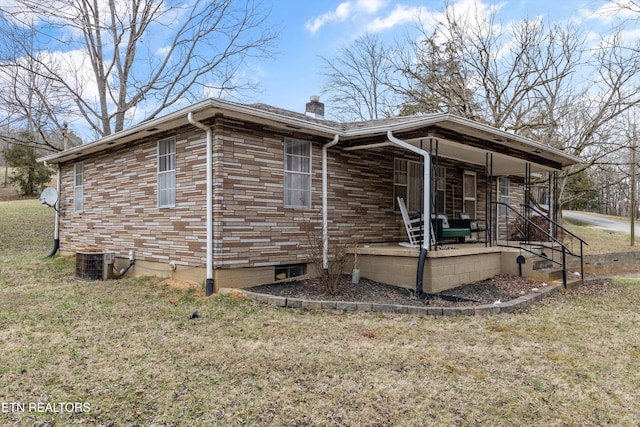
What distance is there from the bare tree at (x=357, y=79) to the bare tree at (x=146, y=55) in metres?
6.45

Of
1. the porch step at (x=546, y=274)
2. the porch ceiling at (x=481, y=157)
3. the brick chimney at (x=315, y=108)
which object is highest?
the brick chimney at (x=315, y=108)

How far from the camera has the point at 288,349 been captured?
432cm

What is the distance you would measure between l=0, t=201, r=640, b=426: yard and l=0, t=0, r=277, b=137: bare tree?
492 inches

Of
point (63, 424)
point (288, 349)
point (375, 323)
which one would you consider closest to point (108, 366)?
point (63, 424)

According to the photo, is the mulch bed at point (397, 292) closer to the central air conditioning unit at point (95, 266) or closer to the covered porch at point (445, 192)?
the covered porch at point (445, 192)

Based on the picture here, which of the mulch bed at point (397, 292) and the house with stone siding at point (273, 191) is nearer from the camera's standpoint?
the mulch bed at point (397, 292)

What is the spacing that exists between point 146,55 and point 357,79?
1122 cm

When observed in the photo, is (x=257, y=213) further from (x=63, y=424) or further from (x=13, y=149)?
(x=13, y=149)

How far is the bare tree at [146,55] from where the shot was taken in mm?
16125

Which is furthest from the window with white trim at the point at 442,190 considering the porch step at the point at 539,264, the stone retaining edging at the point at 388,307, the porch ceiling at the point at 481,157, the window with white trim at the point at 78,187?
the window with white trim at the point at 78,187

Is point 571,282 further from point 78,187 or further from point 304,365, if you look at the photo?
point 78,187

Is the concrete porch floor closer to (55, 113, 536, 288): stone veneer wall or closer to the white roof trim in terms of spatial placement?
(55, 113, 536, 288): stone veneer wall

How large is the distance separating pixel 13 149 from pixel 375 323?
2493cm

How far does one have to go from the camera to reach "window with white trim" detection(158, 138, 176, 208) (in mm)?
7598
